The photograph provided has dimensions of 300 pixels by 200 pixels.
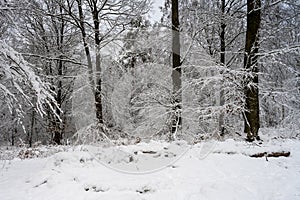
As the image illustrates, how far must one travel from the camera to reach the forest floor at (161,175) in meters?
3.58

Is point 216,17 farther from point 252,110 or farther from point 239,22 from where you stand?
point 252,110

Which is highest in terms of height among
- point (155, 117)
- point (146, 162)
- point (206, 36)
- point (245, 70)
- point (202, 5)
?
point (202, 5)

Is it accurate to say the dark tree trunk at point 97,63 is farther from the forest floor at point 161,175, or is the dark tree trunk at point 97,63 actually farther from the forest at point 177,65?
the forest floor at point 161,175

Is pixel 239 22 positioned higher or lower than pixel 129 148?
higher

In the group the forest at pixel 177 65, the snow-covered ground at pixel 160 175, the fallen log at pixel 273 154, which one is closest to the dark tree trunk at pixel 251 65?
the forest at pixel 177 65

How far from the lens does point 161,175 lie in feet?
14.6

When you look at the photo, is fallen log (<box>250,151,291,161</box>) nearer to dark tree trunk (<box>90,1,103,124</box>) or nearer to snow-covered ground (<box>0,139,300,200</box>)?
snow-covered ground (<box>0,139,300,200</box>)

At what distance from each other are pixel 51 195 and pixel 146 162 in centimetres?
221

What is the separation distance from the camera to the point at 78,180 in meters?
4.14

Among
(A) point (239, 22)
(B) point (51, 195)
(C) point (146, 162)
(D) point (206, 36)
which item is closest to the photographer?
(B) point (51, 195)

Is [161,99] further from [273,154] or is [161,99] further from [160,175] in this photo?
[160,175]

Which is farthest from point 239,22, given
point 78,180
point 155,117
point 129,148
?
point 78,180

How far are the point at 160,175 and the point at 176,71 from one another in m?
4.53

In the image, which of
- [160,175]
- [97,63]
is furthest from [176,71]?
[160,175]
